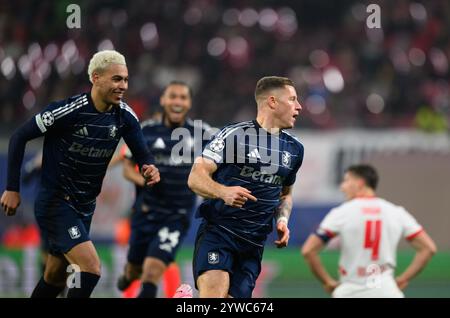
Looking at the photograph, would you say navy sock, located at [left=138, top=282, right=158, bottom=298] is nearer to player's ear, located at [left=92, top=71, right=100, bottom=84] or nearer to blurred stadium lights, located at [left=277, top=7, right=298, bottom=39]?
player's ear, located at [left=92, top=71, right=100, bottom=84]

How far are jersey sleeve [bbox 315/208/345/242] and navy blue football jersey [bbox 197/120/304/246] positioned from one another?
1.65 m

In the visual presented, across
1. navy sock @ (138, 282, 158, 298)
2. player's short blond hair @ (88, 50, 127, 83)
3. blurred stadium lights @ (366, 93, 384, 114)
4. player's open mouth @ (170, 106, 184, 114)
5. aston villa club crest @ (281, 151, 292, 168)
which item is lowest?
navy sock @ (138, 282, 158, 298)

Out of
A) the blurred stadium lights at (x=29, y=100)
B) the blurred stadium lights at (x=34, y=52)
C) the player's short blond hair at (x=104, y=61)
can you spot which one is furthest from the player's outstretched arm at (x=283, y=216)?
the blurred stadium lights at (x=34, y=52)

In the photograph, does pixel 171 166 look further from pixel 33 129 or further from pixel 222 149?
pixel 222 149

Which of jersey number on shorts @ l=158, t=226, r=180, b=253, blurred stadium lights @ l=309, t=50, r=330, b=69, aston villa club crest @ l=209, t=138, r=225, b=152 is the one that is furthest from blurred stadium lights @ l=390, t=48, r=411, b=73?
aston villa club crest @ l=209, t=138, r=225, b=152

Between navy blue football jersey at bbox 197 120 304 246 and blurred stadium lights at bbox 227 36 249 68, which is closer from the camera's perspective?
navy blue football jersey at bbox 197 120 304 246

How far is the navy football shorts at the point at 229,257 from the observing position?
696 cm

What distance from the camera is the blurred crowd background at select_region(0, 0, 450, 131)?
60.7 feet

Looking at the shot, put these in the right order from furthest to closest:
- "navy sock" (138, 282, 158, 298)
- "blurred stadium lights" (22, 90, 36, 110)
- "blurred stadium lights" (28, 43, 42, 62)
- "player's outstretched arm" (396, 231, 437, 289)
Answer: "blurred stadium lights" (28, 43, 42, 62)
"blurred stadium lights" (22, 90, 36, 110)
"navy sock" (138, 282, 158, 298)
"player's outstretched arm" (396, 231, 437, 289)

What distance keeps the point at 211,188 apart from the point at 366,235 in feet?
8.01

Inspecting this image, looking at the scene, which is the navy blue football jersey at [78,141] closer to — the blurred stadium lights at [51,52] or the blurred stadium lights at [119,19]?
the blurred stadium lights at [51,52]

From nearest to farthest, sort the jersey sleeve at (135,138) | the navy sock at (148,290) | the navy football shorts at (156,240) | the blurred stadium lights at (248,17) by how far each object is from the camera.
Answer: the jersey sleeve at (135,138), the navy sock at (148,290), the navy football shorts at (156,240), the blurred stadium lights at (248,17)

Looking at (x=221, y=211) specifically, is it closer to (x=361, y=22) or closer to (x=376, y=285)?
(x=376, y=285)

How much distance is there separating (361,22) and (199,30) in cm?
384
